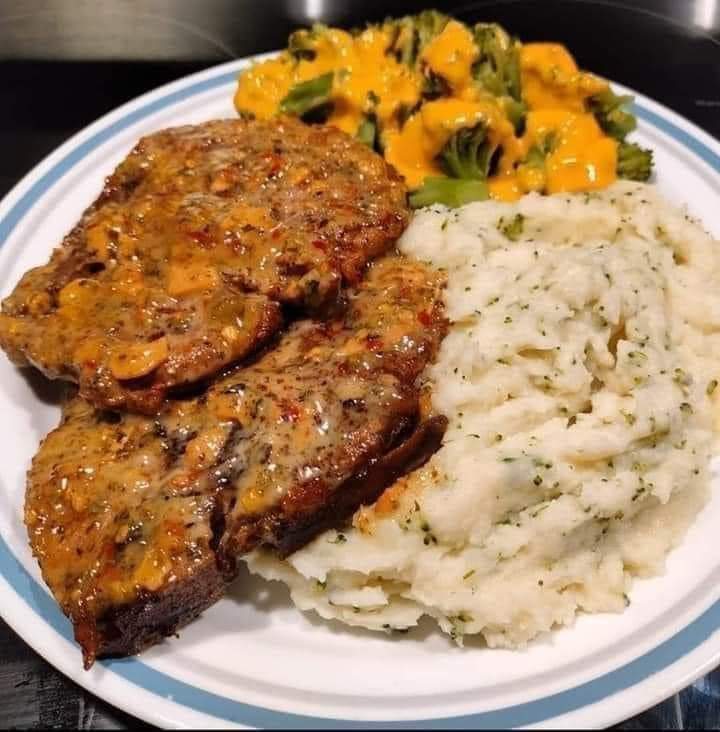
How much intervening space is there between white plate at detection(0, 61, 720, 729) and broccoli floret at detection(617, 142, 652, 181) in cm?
197

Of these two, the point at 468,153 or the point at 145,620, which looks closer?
the point at 145,620

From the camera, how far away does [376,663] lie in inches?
122

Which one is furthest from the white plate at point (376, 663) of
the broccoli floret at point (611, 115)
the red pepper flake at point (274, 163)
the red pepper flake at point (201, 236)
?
the broccoli floret at point (611, 115)

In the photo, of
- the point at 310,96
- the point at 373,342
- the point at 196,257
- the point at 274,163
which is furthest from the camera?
the point at 310,96

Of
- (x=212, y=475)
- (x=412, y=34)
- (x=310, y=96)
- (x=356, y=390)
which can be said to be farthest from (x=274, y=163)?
(x=212, y=475)

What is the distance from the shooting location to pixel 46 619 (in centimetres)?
311

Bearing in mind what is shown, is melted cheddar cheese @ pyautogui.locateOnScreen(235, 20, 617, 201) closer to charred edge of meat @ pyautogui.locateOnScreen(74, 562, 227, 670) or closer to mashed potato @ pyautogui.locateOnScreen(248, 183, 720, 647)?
mashed potato @ pyautogui.locateOnScreen(248, 183, 720, 647)

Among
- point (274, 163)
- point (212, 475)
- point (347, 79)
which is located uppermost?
point (347, 79)

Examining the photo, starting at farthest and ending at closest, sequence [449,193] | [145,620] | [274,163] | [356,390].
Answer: [449,193], [274,163], [356,390], [145,620]

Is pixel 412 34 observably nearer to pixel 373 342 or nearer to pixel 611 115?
pixel 611 115

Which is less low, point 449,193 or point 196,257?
point 449,193

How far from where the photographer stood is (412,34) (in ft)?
16.4

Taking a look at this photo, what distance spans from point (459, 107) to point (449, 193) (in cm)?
50

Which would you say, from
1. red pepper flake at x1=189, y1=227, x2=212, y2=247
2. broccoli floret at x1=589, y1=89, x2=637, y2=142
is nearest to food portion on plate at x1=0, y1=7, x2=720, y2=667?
red pepper flake at x1=189, y1=227, x2=212, y2=247
